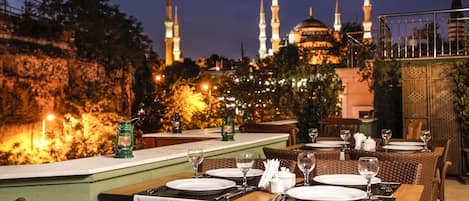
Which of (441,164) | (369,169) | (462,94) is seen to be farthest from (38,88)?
(369,169)

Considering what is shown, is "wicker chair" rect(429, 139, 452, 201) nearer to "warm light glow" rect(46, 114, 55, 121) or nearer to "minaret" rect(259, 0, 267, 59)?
"warm light glow" rect(46, 114, 55, 121)

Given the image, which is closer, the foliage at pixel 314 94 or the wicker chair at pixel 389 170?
the wicker chair at pixel 389 170

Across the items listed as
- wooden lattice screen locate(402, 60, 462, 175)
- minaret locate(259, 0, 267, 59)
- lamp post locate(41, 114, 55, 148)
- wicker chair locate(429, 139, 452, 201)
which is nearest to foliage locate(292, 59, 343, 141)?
wooden lattice screen locate(402, 60, 462, 175)

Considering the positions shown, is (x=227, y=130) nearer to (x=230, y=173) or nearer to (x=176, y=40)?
(x=230, y=173)

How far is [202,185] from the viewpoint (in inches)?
105

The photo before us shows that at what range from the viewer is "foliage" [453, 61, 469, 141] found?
776cm

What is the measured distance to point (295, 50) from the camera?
87.9ft

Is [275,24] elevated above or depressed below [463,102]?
above

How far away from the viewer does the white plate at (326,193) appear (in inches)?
91.7

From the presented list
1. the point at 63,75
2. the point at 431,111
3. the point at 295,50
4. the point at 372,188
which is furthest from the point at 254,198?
the point at 295,50

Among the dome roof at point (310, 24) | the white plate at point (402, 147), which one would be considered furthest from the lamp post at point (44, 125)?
the dome roof at point (310, 24)

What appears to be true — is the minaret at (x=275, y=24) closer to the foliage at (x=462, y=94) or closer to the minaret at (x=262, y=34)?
the minaret at (x=262, y=34)

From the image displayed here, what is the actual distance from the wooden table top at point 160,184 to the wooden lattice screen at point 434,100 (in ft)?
19.0

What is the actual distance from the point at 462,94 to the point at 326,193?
241 inches
